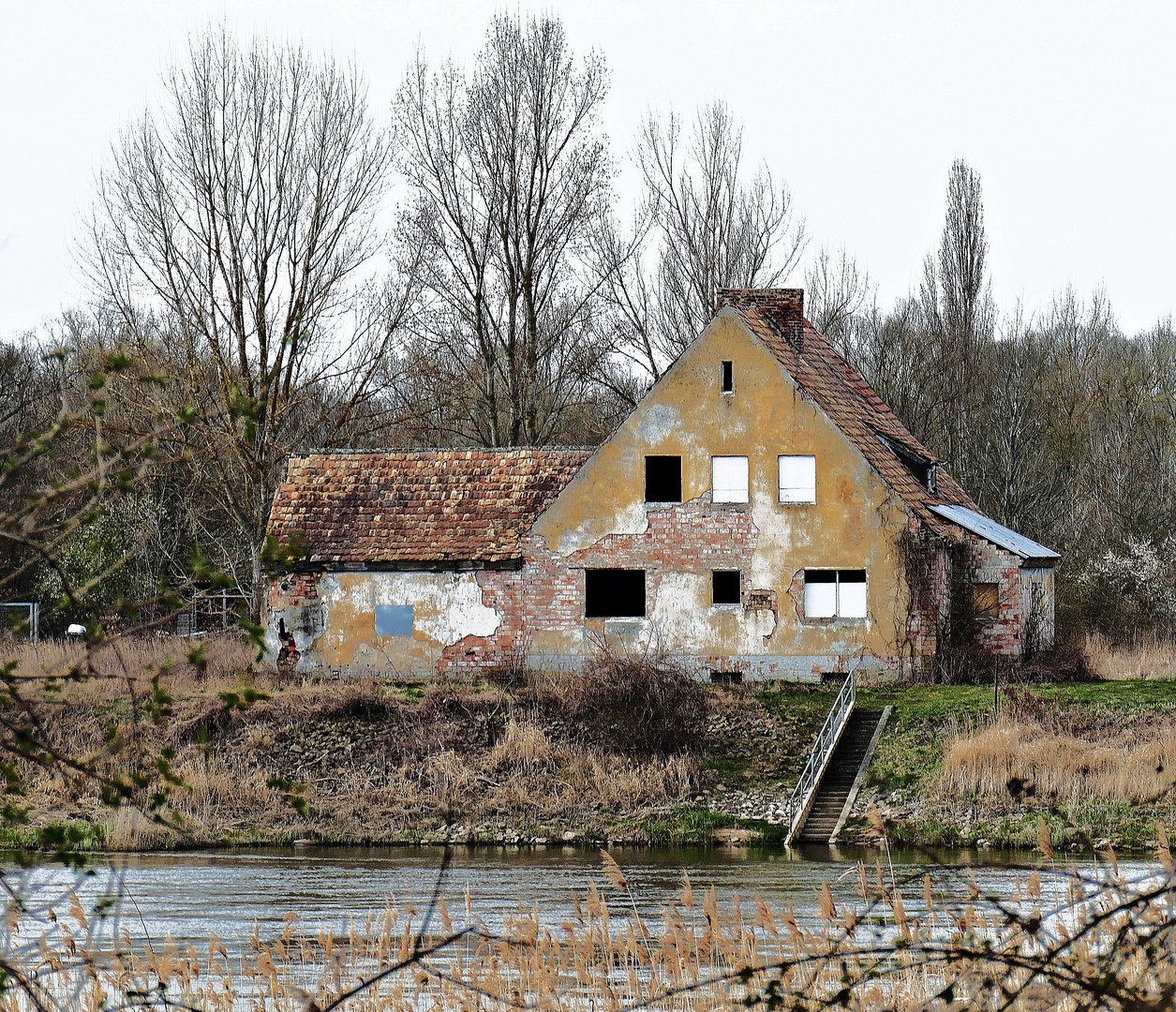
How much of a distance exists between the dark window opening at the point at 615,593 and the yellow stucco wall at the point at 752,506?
0.75m

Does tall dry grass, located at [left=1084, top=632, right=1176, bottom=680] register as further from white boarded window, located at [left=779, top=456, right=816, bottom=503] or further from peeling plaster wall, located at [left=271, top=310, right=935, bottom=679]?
white boarded window, located at [left=779, top=456, right=816, bottom=503]

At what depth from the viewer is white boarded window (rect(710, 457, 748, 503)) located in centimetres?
2989

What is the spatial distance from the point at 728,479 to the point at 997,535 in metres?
5.75

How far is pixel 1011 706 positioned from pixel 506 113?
2383cm

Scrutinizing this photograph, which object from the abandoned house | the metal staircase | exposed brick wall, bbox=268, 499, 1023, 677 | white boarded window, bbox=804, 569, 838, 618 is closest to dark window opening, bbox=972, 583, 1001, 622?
the abandoned house

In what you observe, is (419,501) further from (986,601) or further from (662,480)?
(986,601)

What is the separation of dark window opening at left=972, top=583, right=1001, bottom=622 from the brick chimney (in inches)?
258

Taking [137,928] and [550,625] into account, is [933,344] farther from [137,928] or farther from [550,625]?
[137,928]

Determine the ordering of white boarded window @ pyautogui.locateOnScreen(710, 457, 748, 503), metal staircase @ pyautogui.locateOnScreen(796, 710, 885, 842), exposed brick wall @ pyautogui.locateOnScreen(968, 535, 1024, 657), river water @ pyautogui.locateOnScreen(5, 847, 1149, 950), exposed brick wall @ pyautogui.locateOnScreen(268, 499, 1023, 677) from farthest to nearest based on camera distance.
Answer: white boarded window @ pyautogui.locateOnScreen(710, 457, 748, 503)
exposed brick wall @ pyautogui.locateOnScreen(268, 499, 1023, 677)
exposed brick wall @ pyautogui.locateOnScreen(968, 535, 1024, 657)
metal staircase @ pyautogui.locateOnScreen(796, 710, 885, 842)
river water @ pyautogui.locateOnScreen(5, 847, 1149, 950)

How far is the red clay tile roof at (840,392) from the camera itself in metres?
29.8

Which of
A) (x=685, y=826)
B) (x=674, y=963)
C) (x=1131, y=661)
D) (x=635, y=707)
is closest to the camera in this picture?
(x=674, y=963)

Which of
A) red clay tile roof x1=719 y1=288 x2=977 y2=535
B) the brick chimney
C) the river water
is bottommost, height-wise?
the river water

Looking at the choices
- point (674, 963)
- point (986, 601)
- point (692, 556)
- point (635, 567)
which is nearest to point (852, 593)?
point (986, 601)

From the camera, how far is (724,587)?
30.0m
